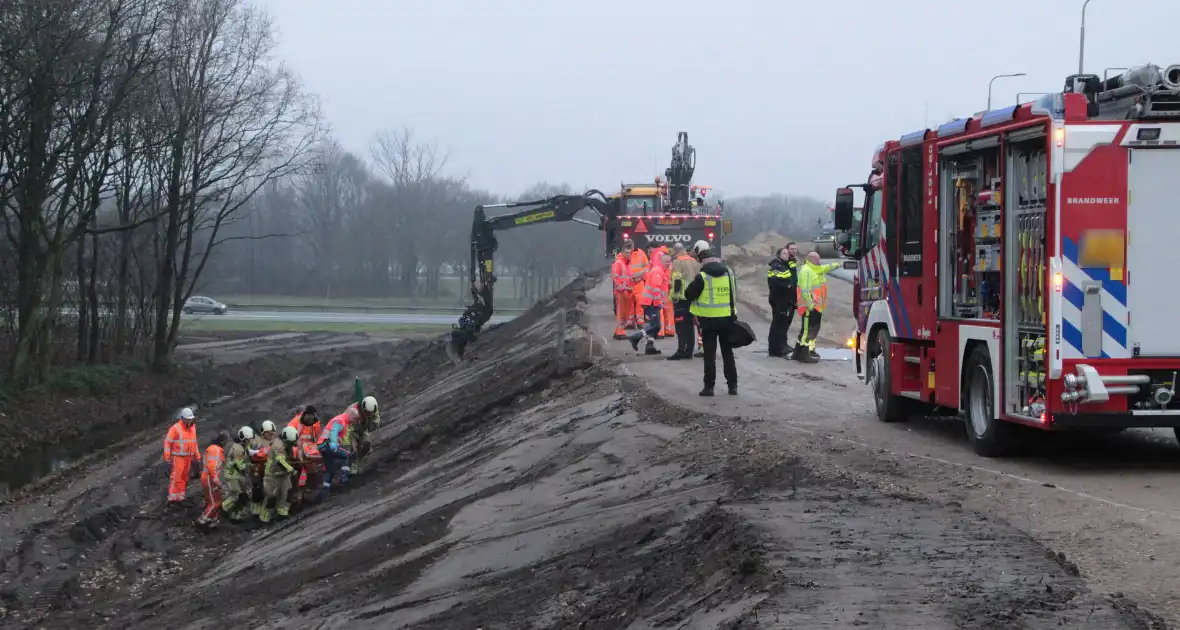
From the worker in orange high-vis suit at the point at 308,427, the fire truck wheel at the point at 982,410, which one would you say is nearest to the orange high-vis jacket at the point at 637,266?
the worker in orange high-vis suit at the point at 308,427

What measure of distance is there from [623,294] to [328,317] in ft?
166

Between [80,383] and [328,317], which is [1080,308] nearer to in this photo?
[80,383]

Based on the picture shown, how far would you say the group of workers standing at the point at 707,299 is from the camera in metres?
15.1

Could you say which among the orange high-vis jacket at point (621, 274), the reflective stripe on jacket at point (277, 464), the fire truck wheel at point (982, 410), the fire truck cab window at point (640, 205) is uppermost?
the fire truck cab window at point (640, 205)

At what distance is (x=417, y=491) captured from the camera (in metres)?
16.1

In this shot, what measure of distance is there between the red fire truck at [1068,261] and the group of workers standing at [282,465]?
1025 cm

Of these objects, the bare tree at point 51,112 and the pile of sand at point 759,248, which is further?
the pile of sand at point 759,248

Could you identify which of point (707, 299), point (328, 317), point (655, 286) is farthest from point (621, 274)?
point (328, 317)

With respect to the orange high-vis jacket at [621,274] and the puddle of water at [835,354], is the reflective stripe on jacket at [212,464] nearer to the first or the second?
the orange high-vis jacket at [621,274]

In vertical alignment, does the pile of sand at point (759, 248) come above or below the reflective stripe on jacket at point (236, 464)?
above

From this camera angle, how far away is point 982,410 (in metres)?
11.2

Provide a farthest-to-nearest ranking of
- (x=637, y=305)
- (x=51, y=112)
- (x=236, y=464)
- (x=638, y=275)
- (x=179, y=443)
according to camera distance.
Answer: (x=51, y=112), (x=637, y=305), (x=638, y=275), (x=179, y=443), (x=236, y=464)

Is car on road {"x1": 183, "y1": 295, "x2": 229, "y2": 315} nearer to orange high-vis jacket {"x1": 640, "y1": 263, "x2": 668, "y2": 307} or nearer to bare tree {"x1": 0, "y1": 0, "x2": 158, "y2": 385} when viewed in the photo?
bare tree {"x1": 0, "y1": 0, "x2": 158, "y2": 385}

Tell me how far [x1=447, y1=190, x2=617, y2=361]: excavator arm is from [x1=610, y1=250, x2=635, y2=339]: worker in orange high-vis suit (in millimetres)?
6424
